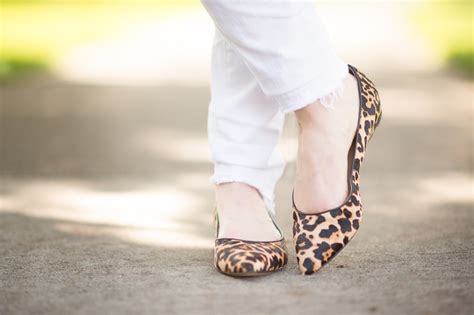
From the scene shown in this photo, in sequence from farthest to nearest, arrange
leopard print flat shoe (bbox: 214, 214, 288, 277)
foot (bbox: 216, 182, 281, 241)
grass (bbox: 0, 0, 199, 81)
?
grass (bbox: 0, 0, 199, 81)
foot (bbox: 216, 182, 281, 241)
leopard print flat shoe (bbox: 214, 214, 288, 277)

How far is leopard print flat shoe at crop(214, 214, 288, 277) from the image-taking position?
170 cm

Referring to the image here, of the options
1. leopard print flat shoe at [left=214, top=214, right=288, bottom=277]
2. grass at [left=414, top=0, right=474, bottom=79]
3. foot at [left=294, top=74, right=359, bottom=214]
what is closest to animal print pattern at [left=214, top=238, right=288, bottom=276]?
leopard print flat shoe at [left=214, top=214, right=288, bottom=277]

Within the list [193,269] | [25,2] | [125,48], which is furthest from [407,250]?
[25,2]

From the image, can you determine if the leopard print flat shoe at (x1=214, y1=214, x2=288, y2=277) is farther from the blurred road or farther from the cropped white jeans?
the cropped white jeans

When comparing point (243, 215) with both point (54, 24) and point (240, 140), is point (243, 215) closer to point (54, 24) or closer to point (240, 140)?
point (240, 140)

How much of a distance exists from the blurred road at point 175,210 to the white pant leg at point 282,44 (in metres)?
0.39

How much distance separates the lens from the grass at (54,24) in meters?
6.48

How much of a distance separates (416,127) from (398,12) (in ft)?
21.9

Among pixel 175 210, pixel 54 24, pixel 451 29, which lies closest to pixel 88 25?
pixel 54 24

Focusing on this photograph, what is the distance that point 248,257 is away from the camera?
1722 mm

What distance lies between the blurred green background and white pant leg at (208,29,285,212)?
3.75 m

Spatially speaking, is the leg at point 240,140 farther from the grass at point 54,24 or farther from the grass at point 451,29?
the grass at point 54,24

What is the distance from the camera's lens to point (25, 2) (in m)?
12.1

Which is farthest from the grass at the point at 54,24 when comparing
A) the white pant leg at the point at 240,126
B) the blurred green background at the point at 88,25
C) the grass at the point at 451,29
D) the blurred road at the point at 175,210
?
the white pant leg at the point at 240,126
